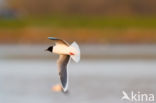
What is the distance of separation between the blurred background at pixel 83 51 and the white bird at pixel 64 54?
1.27 m

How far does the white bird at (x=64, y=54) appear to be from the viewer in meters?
6.53

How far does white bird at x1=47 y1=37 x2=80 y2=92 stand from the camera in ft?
21.4

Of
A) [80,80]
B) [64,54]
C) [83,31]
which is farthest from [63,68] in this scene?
[83,31]

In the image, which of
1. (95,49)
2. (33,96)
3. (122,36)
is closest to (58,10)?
(122,36)

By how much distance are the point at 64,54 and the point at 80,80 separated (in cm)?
348

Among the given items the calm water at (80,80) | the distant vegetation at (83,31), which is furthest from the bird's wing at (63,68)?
the distant vegetation at (83,31)

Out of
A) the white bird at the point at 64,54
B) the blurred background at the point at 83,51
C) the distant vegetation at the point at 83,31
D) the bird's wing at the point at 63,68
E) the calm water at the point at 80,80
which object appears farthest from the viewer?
the distant vegetation at the point at 83,31

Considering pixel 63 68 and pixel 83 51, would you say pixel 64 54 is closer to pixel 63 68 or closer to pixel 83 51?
pixel 63 68

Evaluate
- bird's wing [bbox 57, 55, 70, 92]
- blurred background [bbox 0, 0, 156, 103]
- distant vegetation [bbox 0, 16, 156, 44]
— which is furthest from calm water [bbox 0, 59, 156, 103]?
distant vegetation [bbox 0, 16, 156, 44]

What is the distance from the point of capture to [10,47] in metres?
16.5

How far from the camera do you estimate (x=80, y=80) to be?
33.3ft

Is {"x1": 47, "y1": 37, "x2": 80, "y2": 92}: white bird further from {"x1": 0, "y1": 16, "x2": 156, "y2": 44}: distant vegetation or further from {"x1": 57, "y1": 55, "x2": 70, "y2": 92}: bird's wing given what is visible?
{"x1": 0, "y1": 16, "x2": 156, "y2": 44}: distant vegetation

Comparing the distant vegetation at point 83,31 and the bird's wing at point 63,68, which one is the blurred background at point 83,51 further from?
the bird's wing at point 63,68

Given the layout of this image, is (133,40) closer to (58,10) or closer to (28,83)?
(28,83)
